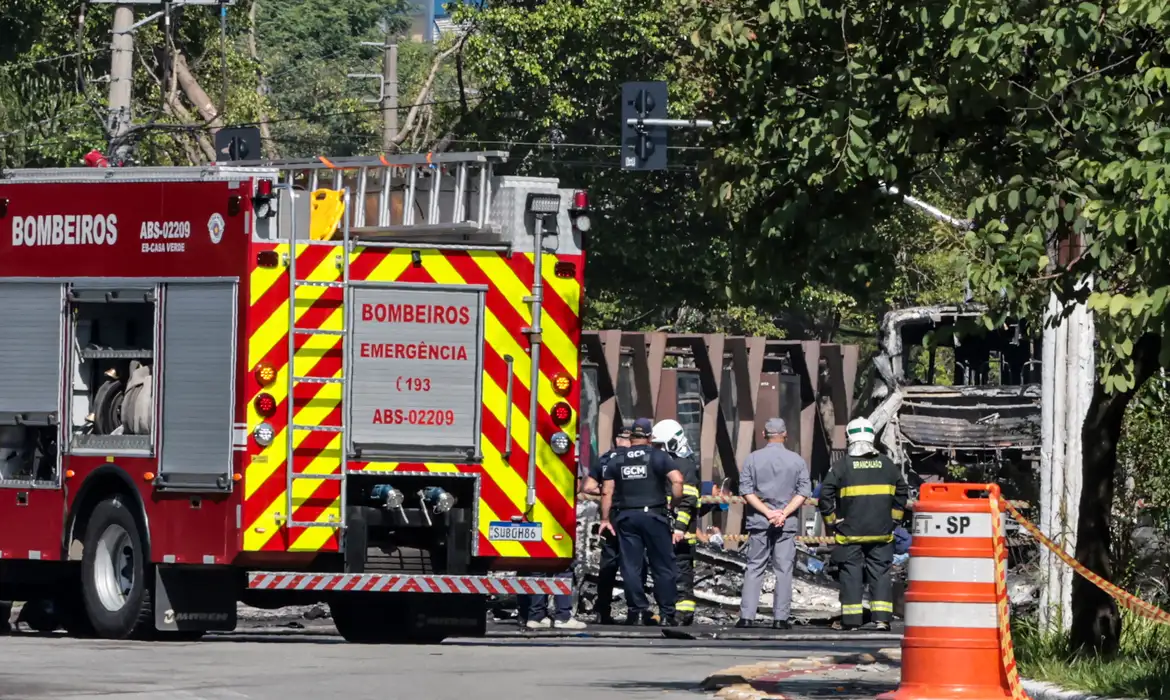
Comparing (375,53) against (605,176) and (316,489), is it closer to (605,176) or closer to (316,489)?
(605,176)

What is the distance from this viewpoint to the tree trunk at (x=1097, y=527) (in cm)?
1241

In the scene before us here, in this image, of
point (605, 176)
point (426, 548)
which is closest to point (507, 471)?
point (426, 548)

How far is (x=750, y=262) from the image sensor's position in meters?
12.3

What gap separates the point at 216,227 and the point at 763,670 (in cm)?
441

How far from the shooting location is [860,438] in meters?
18.2

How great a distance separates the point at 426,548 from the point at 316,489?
104cm

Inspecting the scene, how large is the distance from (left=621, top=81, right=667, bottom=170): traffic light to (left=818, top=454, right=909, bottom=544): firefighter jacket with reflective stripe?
304 inches

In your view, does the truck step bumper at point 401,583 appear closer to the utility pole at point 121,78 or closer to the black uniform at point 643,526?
the black uniform at point 643,526

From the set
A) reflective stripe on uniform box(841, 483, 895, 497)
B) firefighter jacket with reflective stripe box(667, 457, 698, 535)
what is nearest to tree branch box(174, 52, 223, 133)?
firefighter jacket with reflective stripe box(667, 457, 698, 535)

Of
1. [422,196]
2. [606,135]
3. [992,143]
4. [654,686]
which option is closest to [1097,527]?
[992,143]

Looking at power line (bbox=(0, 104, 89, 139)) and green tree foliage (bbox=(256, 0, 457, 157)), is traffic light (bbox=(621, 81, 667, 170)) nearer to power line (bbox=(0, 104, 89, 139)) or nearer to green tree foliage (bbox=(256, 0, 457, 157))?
power line (bbox=(0, 104, 89, 139))

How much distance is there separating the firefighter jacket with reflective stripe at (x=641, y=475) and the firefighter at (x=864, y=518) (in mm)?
1324

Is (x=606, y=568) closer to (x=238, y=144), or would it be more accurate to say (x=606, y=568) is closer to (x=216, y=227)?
(x=216, y=227)

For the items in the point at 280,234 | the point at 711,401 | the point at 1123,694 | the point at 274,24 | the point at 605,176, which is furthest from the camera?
the point at 274,24
